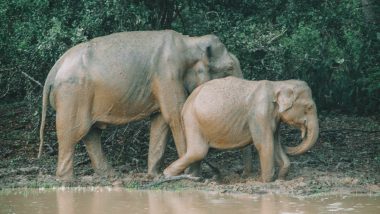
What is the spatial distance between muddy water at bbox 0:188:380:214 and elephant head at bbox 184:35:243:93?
79.3 inches

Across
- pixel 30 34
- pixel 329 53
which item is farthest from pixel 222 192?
pixel 329 53

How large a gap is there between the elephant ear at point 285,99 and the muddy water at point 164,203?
145 centimetres

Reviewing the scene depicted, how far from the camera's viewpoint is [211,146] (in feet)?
39.2

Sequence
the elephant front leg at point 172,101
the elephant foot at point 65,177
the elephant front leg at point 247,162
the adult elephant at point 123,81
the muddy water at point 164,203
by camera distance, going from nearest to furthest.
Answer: the muddy water at point 164,203 → the elephant foot at point 65,177 → the adult elephant at point 123,81 → the elephant front leg at point 172,101 → the elephant front leg at point 247,162

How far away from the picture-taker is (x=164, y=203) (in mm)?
10133

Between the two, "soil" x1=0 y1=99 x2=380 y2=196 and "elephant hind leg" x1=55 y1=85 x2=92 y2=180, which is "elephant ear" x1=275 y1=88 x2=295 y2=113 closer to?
"soil" x1=0 y1=99 x2=380 y2=196

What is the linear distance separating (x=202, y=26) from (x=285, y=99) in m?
2.93

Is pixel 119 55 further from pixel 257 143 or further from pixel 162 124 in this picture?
pixel 257 143

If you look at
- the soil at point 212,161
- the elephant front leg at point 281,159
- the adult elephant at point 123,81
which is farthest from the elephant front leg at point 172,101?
the elephant front leg at point 281,159

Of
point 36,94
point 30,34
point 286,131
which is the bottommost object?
point 286,131

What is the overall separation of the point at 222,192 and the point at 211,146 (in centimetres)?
122

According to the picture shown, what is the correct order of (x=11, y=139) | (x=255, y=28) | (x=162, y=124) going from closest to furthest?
(x=162, y=124)
(x=255, y=28)
(x=11, y=139)

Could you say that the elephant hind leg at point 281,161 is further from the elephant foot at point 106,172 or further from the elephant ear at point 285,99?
the elephant foot at point 106,172

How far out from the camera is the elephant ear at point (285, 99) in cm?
1172
